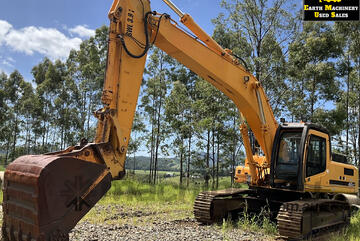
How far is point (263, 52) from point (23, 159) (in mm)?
16612

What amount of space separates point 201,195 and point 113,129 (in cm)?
413

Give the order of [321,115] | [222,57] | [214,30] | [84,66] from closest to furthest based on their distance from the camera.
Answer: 1. [222,57]
2. [321,115]
3. [214,30]
4. [84,66]

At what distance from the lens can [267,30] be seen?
17.8 metres

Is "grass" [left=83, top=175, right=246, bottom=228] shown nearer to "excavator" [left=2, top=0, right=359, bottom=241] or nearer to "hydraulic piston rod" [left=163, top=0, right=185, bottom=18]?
"excavator" [left=2, top=0, right=359, bottom=241]

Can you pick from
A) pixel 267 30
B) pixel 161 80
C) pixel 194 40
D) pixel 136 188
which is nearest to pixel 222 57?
pixel 194 40

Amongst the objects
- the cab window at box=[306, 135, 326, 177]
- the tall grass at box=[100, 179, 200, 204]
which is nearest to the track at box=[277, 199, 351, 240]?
Answer: the cab window at box=[306, 135, 326, 177]

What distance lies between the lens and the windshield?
7.46 m

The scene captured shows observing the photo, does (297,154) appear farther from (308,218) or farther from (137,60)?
(137,60)

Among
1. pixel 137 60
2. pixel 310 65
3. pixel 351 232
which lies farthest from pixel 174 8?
pixel 310 65

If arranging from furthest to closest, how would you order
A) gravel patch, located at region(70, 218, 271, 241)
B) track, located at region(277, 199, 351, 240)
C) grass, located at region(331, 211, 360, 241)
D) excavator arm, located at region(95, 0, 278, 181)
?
grass, located at region(331, 211, 360, 241) → track, located at region(277, 199, 351, 240) → gravel patch, located at region(70, 218, 271, 241) → excavator arm, located at region(95, 0, 278, 181)

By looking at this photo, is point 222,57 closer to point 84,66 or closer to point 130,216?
point 130,216

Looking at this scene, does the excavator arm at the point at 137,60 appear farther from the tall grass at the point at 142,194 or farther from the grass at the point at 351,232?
the tall grass at the point at 142,194

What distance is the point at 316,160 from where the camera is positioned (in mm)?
7602

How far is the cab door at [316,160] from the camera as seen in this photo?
730 centimetres
